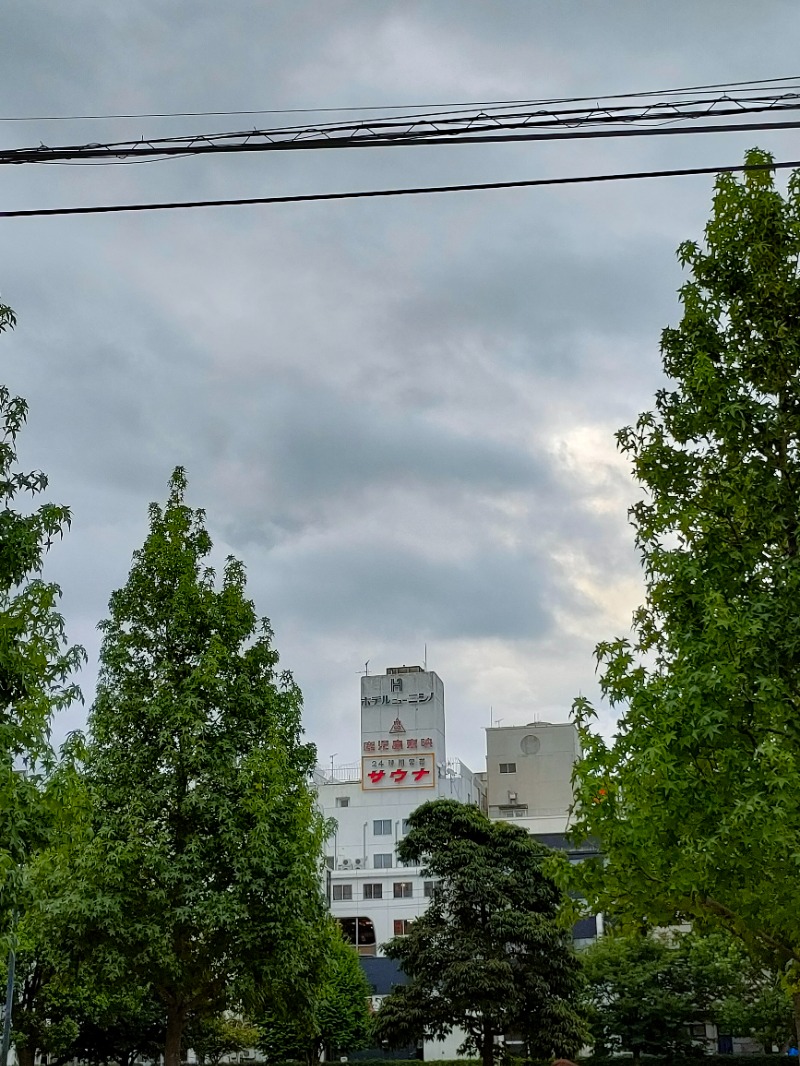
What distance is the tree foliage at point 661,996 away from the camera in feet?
136

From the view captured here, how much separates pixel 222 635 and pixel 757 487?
11.7 meters

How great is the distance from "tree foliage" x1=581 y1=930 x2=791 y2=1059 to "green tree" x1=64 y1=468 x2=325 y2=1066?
2515cm

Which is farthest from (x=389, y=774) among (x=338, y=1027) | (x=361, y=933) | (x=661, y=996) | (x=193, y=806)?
(x=193, y=806)

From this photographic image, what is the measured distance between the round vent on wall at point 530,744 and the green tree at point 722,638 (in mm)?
66654

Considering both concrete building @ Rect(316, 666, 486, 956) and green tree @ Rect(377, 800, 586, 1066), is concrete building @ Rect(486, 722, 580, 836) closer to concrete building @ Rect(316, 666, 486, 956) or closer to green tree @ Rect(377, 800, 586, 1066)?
concrete building @ Rect(316, 666, 486, 956)

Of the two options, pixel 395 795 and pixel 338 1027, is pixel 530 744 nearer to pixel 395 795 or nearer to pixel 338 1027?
pixel 395 795

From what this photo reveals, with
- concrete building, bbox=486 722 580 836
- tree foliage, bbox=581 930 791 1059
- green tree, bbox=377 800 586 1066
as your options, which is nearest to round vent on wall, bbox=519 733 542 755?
concrete building, bbox=486 722 580 836

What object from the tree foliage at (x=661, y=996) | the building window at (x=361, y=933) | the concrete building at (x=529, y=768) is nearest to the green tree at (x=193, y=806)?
the tree foliage at (x=661, y=996)

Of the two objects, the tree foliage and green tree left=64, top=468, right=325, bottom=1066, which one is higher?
green tree left=64, top=468, right=325, bottom=1066

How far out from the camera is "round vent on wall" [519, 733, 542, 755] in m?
77.9

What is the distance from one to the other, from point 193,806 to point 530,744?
60.9m

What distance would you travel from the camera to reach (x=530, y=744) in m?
78.0

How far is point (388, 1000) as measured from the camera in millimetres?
32125

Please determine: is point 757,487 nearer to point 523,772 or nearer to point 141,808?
point 141,808
